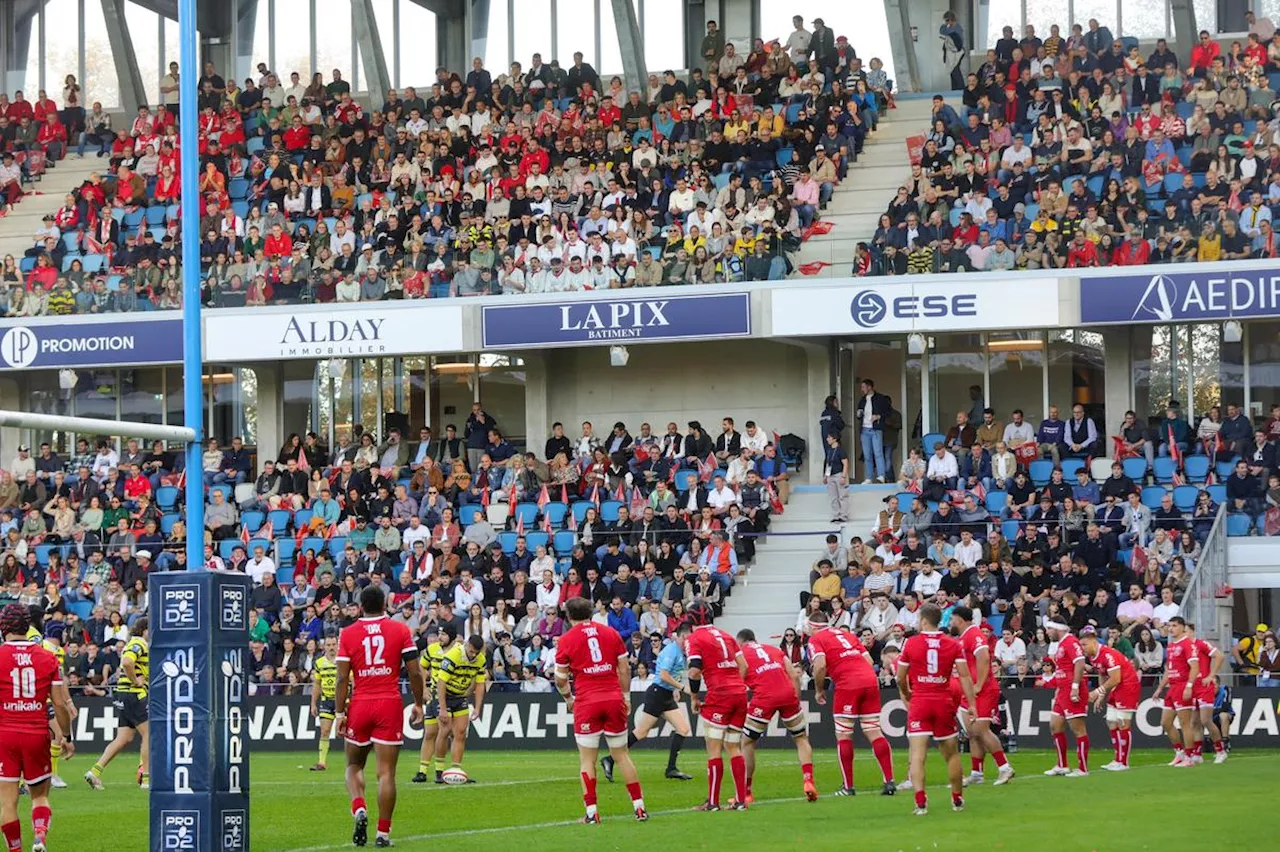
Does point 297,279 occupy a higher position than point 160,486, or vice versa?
point 297,279

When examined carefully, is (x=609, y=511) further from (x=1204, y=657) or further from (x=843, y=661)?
(x=843, y=661)

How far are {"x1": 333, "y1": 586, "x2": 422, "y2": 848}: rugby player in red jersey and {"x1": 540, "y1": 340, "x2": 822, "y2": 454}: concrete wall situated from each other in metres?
20.2

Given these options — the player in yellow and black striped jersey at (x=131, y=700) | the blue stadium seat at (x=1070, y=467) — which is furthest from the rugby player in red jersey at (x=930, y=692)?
the blue stadium seat at (x=1070, y=467)

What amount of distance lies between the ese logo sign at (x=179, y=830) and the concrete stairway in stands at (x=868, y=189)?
20102mm

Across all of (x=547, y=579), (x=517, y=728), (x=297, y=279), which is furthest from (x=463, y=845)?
(x=297, y=279)

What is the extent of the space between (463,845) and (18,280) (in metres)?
22.3

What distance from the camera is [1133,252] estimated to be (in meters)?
30.8

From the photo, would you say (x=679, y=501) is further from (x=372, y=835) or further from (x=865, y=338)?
(x=372, y=835)

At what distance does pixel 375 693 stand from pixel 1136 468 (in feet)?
59.2

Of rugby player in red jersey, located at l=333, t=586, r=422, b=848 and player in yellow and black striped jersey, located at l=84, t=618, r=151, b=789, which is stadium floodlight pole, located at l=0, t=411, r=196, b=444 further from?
player in yellow and black striped jersey, located at l=84, t=618, r=151, b=789

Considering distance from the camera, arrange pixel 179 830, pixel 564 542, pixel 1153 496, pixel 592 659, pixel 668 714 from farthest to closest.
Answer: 1. pixel 564 542
2. pixel 1153 496
3. pixel 668 714
4. pixel 592 659
5. pixel 179 830

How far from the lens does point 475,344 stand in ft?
112

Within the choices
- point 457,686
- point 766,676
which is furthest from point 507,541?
point 766,676

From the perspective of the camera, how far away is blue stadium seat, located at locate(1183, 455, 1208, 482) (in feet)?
100
